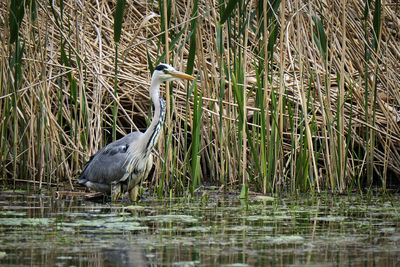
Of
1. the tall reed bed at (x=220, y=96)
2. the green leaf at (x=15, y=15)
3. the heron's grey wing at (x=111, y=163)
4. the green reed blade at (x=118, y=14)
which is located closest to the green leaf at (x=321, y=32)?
the tall reed bed at (x=220, y=96)

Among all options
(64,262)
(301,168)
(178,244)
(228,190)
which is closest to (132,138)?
(228,190)

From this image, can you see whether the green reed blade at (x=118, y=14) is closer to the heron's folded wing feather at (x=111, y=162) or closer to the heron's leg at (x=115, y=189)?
the heron's folded wing feather at (x=111, y=162)

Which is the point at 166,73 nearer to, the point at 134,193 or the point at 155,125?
the point at 155,125

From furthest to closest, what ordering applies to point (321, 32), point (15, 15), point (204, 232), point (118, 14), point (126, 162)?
1. point (126, 162)
2. point (321, 32)
3. point (15, 15)
4. point (118, 14)
5. point (204, 232)

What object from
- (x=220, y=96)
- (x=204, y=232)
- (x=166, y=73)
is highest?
(x=166, y=73)

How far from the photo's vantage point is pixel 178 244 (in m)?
3.03

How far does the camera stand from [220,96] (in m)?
4.95

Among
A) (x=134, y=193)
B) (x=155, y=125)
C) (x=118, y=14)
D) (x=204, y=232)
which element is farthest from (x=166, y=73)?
(x=204, y=232)

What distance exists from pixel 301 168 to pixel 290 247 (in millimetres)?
2127

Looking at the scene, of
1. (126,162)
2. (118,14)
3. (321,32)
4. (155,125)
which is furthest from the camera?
(126,162)

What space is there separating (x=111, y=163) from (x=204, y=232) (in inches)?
82.8

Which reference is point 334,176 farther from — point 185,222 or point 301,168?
point 185,222

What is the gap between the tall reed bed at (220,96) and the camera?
192 inches

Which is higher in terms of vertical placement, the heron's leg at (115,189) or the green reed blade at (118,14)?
the green reed blade at (118,14)
